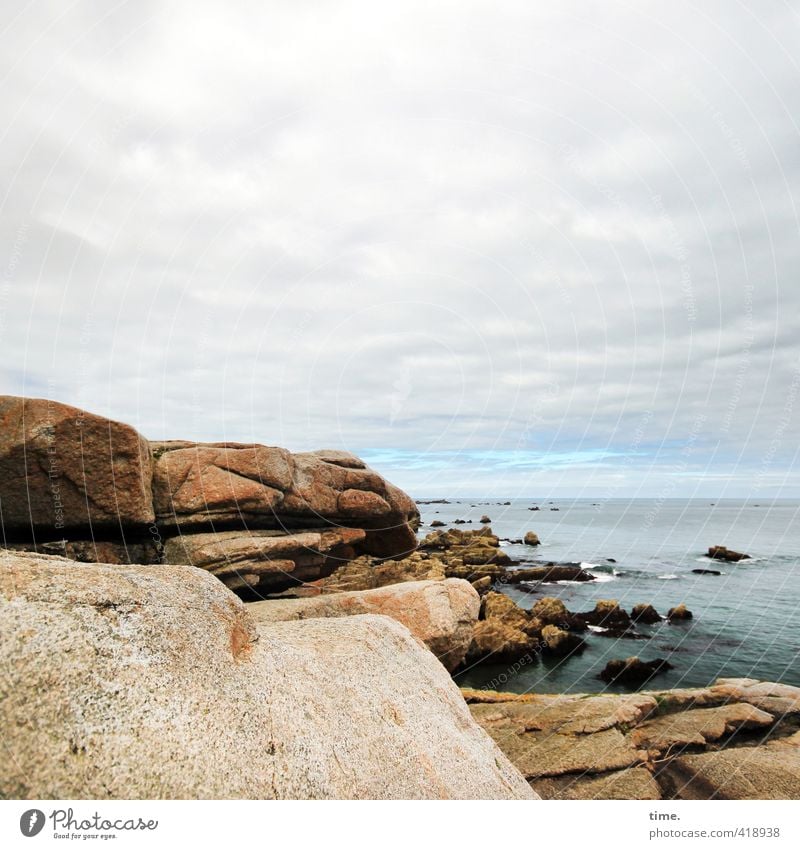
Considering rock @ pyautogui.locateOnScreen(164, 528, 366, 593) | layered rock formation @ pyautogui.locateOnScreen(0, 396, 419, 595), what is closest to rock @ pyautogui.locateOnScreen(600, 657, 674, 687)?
layered rock formation @ pyautogui.locateOnScreen(0, 396, 419, 595)

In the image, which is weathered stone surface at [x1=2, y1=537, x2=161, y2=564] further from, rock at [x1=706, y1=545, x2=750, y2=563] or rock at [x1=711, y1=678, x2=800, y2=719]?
rock at [x1=706, y1=545, x2=750, y2=563]

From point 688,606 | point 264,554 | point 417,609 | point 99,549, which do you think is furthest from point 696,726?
point 688,606

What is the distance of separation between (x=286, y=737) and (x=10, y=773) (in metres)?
2.12

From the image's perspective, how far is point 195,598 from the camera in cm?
524

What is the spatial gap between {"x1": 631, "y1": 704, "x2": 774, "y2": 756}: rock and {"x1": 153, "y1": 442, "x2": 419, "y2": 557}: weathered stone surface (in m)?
12.1

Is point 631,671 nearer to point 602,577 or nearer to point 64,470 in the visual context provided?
point 64,470

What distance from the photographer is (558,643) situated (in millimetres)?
27797

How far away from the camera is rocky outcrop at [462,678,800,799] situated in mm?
11102

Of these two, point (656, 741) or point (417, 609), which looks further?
point (417, 609)

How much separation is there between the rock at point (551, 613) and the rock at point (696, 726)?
16236 mm

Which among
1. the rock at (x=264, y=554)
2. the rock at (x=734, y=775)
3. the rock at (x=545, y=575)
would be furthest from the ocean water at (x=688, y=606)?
the rock at (x=734, y=775)

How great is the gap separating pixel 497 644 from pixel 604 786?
592 inches

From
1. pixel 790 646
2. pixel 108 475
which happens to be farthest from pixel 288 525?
pixel 790 646
